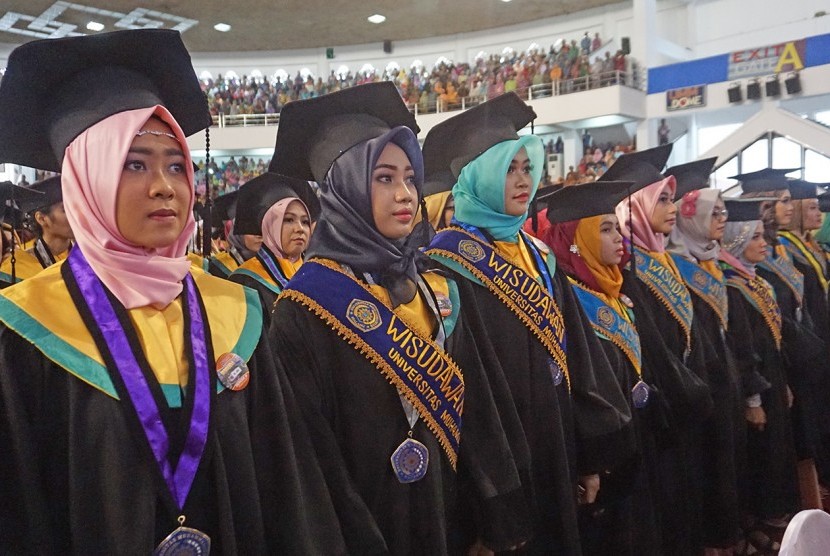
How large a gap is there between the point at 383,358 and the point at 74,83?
1.08 m

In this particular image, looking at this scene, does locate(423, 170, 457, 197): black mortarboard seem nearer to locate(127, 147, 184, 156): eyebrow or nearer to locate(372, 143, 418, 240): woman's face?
locate(372, 143, 418, 240): woman's face

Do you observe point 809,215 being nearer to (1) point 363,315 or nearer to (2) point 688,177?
(2) point 688,177

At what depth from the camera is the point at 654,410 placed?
330cm

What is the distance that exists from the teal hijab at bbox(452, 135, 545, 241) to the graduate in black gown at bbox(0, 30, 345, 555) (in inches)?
51.9

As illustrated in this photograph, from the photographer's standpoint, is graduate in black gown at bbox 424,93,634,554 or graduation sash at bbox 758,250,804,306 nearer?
graduate in black gown at bbox 424,93,634,554

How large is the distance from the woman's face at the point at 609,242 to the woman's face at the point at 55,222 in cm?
352

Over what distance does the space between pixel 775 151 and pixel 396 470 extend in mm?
16215

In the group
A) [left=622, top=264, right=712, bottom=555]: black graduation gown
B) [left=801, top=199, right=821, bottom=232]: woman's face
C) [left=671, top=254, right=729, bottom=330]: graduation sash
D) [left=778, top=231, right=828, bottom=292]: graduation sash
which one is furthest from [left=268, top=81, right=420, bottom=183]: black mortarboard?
[left=801, top=199, right=821, bottom=232]: woman's face

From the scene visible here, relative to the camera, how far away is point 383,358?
201 cm

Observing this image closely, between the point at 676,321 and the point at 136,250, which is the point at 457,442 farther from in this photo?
the point at 676,321

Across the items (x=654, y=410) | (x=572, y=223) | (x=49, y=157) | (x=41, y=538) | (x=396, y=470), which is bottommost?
(x=654, y=410)

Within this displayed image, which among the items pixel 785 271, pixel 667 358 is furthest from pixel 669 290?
pixel 785 271

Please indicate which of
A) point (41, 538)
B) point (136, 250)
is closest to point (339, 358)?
point (136, 250)

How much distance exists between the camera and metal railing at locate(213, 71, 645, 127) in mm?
17188
